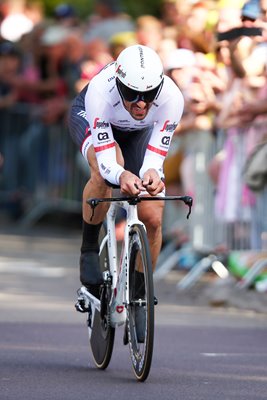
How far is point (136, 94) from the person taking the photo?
765cm

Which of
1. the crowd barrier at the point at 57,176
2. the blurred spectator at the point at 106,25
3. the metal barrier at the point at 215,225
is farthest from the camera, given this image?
the blurred spectator at the point at 106,25

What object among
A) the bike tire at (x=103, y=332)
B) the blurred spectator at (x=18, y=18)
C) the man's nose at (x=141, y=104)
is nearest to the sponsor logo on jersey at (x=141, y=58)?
the man's nose at (x=141, y=104)

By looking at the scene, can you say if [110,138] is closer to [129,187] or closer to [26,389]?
[129,187]

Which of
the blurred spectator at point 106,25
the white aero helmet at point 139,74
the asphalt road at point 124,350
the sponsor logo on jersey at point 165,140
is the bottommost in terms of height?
the asphalt road at point 124,350

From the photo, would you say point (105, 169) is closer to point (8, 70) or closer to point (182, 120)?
point (182, 120)

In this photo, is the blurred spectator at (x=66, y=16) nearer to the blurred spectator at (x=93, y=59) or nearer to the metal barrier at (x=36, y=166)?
the blurred spectator at (x=93, y=59)

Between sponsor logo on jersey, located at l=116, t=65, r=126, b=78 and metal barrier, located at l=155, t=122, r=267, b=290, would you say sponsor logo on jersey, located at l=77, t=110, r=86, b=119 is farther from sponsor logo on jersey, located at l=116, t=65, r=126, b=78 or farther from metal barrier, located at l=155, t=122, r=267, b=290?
metal barrier, located at l=155, t=122, r=267, b=290

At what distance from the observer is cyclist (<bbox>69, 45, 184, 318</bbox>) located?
25.0 feet

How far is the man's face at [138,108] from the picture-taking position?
7.72 metres

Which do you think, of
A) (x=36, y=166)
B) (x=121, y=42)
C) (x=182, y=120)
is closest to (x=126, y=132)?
(x=182, y=120)

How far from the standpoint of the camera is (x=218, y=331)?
34.1ft

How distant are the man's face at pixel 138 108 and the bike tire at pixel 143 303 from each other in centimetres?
61

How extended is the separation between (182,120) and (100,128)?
257 inches

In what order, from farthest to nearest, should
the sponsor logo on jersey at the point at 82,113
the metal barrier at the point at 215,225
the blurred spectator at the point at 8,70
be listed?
the blurred spectator at the point at 8,70 → the metal barrier at the point at 215,225 → the sponsor logo on jersey at the point at 82,113
